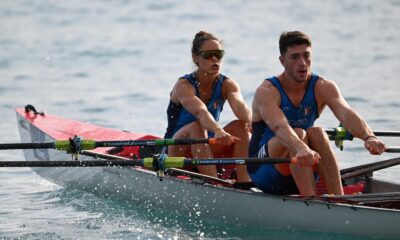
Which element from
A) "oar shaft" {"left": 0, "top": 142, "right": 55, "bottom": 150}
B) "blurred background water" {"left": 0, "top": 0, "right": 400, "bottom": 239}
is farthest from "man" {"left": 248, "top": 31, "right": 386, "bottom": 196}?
"oar shaft" {"left": 0, "top": 142, "right": 55, "bottom": 150}

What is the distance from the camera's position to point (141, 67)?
22594 millimetres

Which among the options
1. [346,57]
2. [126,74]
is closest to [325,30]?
[346,57]

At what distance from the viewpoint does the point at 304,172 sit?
28.7 feet

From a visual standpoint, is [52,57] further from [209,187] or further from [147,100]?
[209,187]

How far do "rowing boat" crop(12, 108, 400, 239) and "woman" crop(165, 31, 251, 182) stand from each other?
0.32 metres

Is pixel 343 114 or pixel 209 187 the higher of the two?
pixel 343 114

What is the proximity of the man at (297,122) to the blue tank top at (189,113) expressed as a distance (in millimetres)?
1323

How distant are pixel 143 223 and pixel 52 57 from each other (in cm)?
1364

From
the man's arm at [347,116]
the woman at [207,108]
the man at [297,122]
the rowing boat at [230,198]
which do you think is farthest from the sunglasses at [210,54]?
the man's arm at [347,116]

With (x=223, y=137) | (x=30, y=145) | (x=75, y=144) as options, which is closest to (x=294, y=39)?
(x=223, y=137)

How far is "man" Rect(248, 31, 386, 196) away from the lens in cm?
879

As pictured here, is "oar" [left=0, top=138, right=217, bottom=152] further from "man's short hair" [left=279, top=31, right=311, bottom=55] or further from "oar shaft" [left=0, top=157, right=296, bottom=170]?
"man's short hair" [left=279, top=31, right=311, bottom=55]

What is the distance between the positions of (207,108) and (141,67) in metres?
12.1

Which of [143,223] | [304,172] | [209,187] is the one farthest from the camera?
[143,223]
